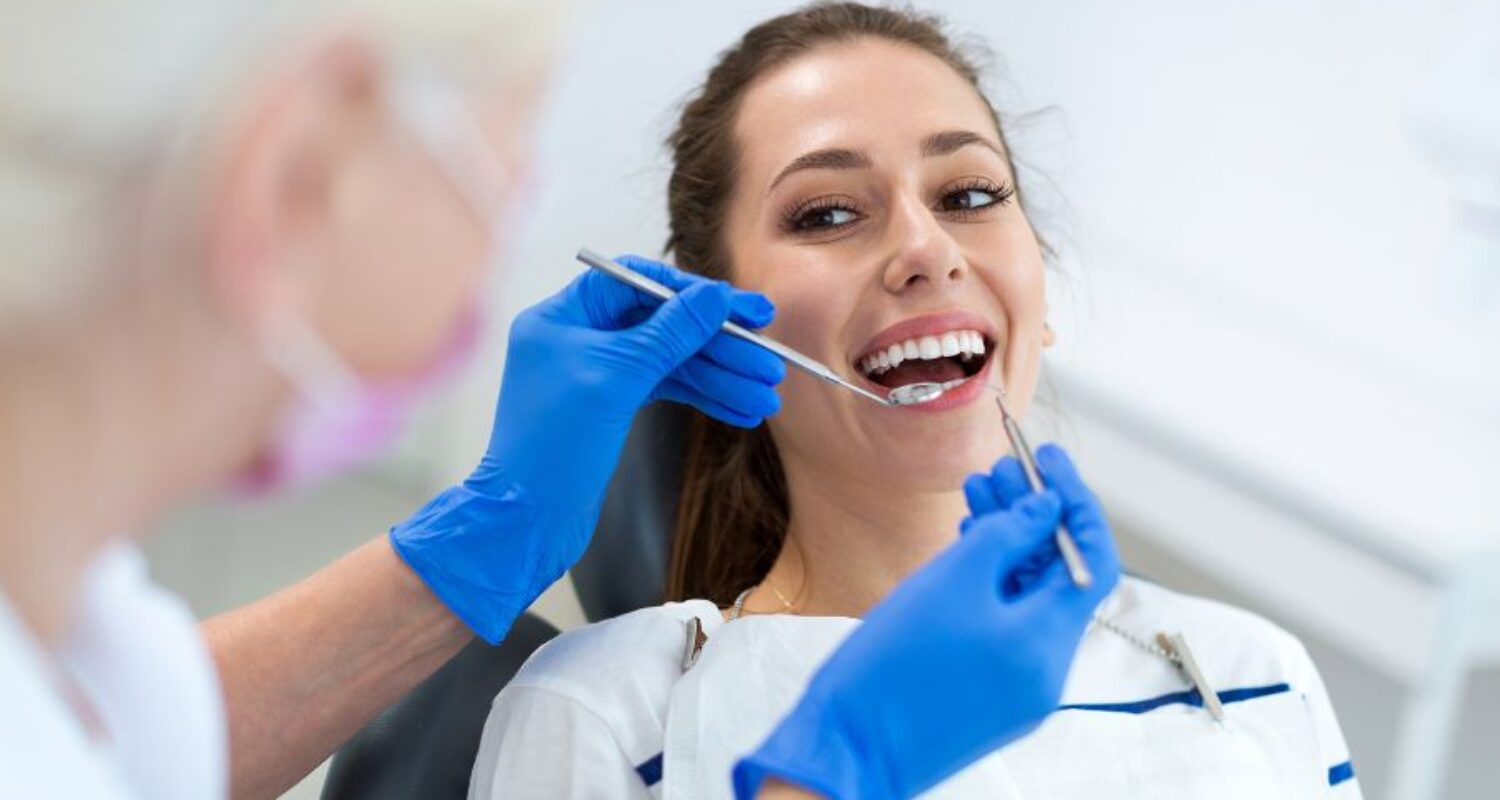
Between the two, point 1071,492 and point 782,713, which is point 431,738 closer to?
point 782,713

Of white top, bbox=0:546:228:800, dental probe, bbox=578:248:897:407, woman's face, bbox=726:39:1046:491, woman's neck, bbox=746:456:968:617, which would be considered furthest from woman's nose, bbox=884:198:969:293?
white top, bbox=0:546:228:800

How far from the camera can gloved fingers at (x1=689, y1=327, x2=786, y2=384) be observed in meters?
1.53

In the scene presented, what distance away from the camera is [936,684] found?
118 centimetres

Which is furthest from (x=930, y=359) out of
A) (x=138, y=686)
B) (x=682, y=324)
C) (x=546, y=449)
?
(x=138, y=686)

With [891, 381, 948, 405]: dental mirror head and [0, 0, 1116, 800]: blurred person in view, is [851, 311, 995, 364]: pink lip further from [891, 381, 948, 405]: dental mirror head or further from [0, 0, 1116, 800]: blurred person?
[0, 0, 1116, 800]: blurred person

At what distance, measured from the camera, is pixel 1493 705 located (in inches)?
101

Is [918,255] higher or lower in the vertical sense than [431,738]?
higher

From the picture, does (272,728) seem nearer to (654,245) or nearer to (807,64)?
(807,64)

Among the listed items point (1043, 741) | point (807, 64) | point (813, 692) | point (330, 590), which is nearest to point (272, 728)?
point (330, 590)

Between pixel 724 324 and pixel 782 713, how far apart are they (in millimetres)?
344

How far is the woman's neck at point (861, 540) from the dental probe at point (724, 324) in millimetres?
170

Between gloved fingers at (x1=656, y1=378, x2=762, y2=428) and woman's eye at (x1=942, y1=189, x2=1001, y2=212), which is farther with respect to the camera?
woman's eye at (x1=942, y1=189, x2=1001, y2=212)

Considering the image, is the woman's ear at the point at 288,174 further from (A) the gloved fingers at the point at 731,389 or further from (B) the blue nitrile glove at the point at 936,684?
(A) the gloved fingers at the point at 731,389

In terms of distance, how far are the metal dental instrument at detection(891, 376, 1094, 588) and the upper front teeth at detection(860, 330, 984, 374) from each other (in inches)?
1.1
